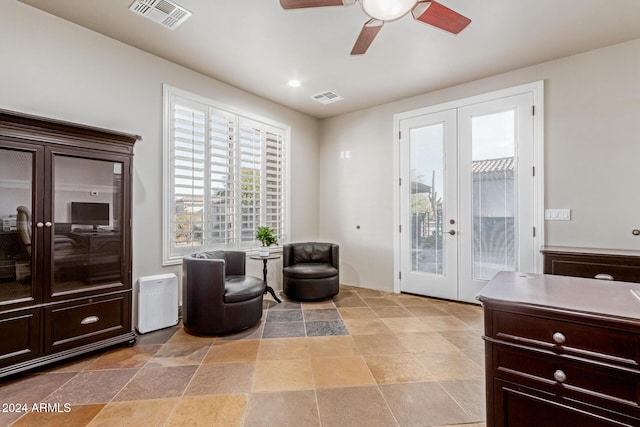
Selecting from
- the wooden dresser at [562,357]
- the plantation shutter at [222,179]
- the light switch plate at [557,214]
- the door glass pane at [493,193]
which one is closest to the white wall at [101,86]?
the plantation shutter at [222,179]

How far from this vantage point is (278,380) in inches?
85.7

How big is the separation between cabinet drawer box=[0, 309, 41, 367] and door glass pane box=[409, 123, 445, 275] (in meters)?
4.29

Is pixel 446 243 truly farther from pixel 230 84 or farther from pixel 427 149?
pixel 230 84

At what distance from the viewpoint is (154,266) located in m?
3.26

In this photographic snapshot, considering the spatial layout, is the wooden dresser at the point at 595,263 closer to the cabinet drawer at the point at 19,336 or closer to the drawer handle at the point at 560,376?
the drawer handle at the point at 560,376

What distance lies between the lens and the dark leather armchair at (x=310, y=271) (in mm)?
4070

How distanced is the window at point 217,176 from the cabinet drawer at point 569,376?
3.34 metres

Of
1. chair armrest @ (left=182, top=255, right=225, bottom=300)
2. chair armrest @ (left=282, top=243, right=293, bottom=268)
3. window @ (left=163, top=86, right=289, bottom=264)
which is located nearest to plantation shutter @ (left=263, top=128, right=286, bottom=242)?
window @ (left=163, top=86, right=289, bottom=264)

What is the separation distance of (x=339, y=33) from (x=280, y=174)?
243 cm

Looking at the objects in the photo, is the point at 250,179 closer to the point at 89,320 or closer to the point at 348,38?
the point at 348,38

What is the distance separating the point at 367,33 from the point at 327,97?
2.26 meters

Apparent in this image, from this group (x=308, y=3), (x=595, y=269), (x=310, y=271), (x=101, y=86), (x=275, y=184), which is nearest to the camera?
(x=308, y=3)

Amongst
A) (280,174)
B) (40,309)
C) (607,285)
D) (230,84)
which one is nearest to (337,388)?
(607,285)

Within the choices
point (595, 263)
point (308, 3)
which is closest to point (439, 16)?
point (308, 3)
